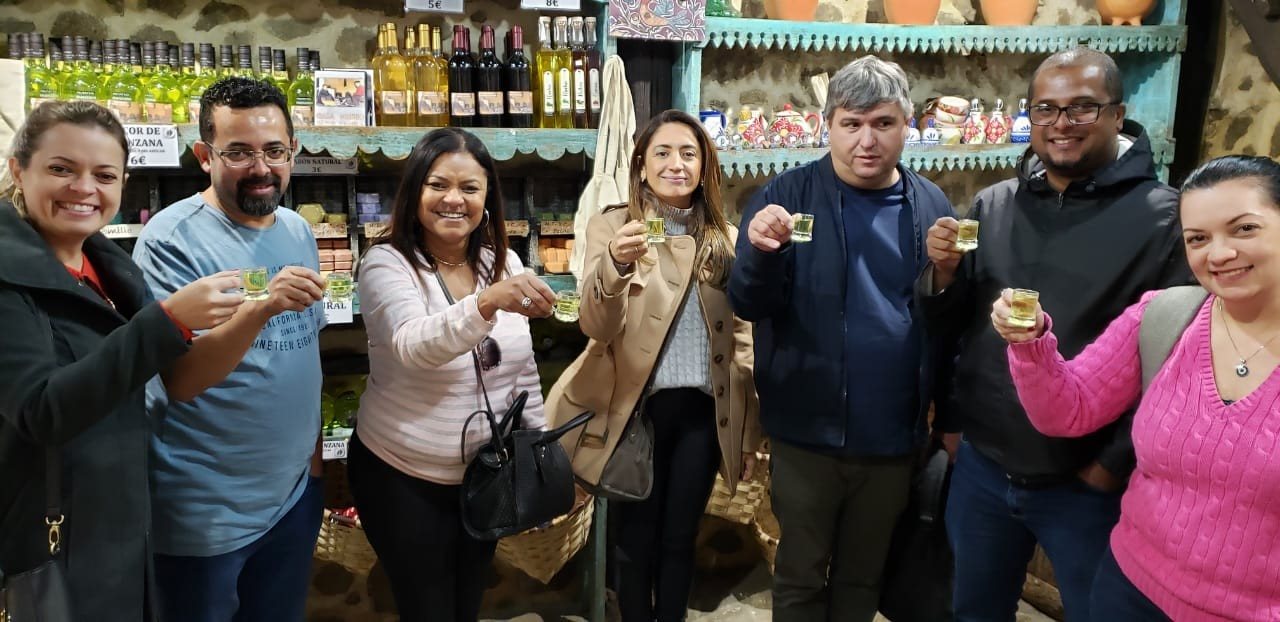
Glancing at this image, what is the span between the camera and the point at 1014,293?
1.48 metres

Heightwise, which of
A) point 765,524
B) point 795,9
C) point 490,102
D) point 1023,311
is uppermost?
point 795,9

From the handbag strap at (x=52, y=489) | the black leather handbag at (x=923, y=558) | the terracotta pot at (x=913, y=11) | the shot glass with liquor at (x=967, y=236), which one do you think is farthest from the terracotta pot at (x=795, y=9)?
the handbag strap at (x=52, y=489)

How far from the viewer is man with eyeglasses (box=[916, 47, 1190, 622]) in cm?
165

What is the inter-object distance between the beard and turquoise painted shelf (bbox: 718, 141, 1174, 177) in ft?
5.45

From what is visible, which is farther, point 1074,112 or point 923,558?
point 923,558

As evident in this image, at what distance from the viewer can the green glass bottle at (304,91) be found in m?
2.56

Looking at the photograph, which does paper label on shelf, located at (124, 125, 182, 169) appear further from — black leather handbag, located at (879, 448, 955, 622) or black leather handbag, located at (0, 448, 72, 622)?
black leather handbag, located at (879, 448, 955, 622)

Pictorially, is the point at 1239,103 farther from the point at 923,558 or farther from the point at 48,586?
the point at 48,586

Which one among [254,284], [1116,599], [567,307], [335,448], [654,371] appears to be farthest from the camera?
[335,448]

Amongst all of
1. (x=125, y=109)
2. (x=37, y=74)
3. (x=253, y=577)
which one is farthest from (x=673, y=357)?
(x=37, y=74)

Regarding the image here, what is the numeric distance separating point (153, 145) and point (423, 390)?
1.16 meters

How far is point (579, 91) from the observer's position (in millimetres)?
2779

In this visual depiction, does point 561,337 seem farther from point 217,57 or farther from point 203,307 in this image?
point 203,307

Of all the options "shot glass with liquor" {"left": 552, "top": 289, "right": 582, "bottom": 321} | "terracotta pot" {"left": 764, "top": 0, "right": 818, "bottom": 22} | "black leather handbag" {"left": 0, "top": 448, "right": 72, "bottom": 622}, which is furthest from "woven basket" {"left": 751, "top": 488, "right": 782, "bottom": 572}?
"black leather handbag" {"left": 0, "top": 448, "right": 72, "bottom": 622}
